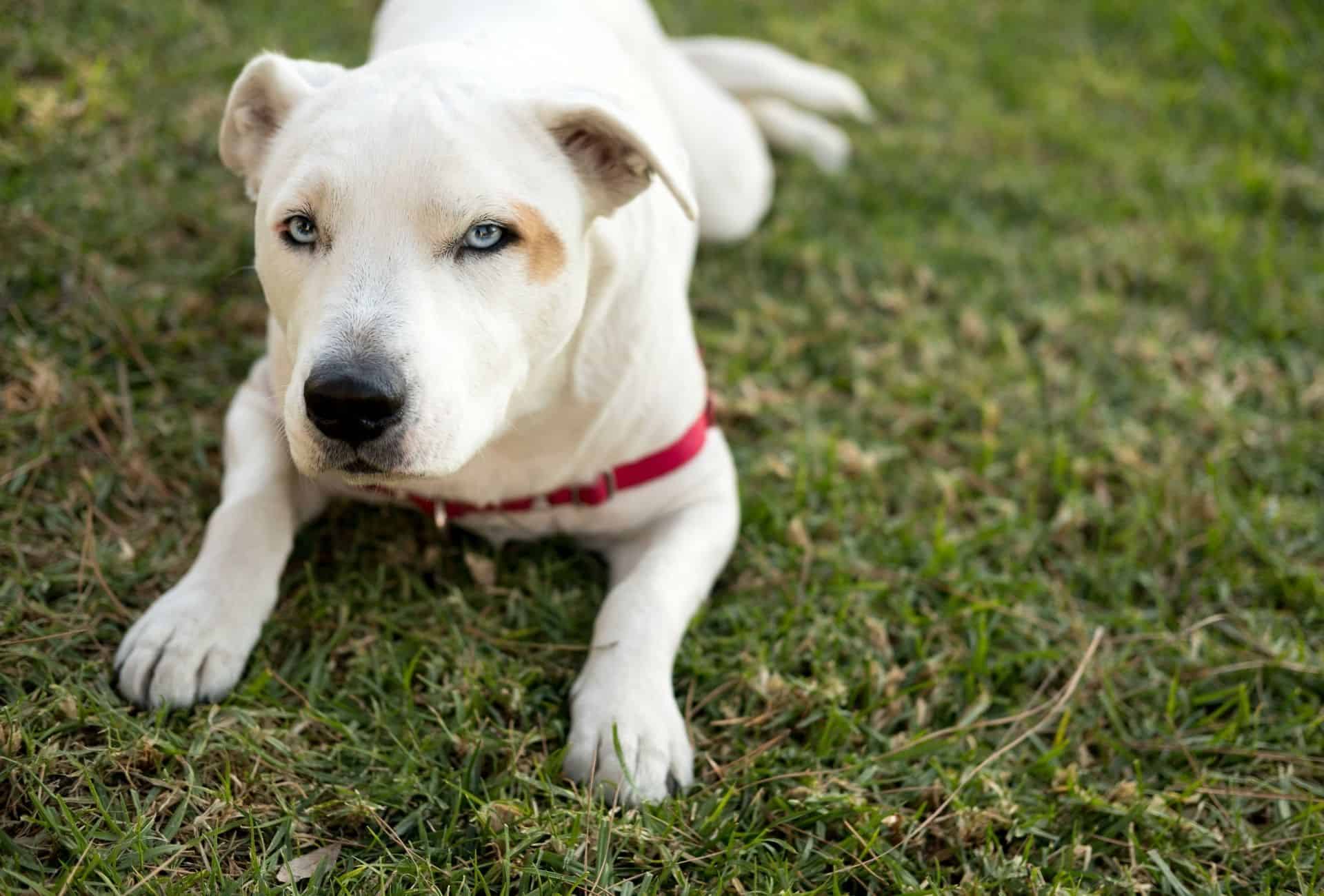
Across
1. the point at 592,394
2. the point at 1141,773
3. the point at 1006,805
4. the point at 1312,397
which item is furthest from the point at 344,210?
the point at 1312,397

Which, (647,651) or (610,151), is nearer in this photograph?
(610,151)

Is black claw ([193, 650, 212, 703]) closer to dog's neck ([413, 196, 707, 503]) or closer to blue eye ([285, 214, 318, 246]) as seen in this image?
dog's neck ([413, 196, 707, 503])

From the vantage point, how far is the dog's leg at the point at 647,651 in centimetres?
246

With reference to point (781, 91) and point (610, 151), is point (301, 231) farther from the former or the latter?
point (781, 91)

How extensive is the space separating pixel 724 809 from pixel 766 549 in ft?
Answer: 3.16

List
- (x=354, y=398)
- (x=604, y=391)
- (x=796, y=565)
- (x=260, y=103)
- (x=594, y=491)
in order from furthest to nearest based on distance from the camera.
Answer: (x=796, y=565), (x=594, y=491), (x=604, y=391), (x=260, y=103), (x=354, y=398)

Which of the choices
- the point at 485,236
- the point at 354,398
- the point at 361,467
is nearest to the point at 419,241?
the point at 485,236

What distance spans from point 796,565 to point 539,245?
53.0 inches

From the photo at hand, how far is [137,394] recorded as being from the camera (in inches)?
131

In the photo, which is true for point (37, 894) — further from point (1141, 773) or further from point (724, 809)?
point (1141, 773)

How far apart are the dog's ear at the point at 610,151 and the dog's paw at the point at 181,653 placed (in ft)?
4.31

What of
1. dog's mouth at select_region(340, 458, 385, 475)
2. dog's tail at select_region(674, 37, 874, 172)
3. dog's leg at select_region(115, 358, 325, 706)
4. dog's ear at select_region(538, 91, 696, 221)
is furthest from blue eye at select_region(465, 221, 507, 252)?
dog's tail at select_region(674, 37, 874, 172)

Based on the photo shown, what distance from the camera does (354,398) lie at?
2.11 metres

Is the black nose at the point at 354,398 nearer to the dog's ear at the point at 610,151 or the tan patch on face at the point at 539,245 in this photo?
the tan patch on face at the point at 539,245
